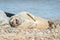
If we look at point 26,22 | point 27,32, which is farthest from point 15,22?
point 27,32

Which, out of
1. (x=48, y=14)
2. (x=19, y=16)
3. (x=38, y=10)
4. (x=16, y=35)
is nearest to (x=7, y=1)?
(x=38, y=10)

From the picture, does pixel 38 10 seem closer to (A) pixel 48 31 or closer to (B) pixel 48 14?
(B) pixel 48 14

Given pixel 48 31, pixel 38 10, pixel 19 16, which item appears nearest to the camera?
pixel 48 31

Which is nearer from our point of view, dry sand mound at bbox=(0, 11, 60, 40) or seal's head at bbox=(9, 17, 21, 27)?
dry sand mound at bbox=(0, 11, 60, 40)

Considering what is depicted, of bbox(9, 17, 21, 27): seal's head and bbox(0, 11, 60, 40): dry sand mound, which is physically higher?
bbox(9, 17, 21, 27): seal's head

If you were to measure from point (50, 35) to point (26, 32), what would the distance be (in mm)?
430

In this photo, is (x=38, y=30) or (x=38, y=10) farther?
(x=38, y=10)

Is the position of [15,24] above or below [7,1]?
above

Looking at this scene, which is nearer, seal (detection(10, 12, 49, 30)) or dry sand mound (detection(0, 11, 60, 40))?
dry sand mound (detection(0, 11, 60, 40))

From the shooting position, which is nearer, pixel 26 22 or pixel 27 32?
pixel 27 32

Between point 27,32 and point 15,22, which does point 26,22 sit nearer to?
point 15,22

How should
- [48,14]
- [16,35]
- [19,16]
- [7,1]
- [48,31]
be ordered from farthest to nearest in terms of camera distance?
1. [7,1]
2. [48,14]
3. [19,16]
4. [48,31]
5. [16,35]

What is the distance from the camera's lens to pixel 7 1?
10.8 m

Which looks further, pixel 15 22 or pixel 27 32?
pixel 15 22
